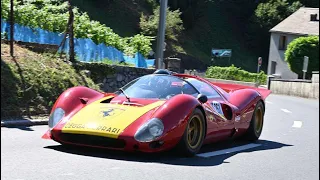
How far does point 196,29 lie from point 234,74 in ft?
70.7

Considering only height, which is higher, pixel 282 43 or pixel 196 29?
pixel 196 29

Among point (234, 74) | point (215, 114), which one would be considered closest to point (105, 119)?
point (215, 114)

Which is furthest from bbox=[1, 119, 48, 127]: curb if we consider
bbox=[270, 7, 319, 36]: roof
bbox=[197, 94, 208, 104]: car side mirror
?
bbox=[270, 7, 319, 36]: roof

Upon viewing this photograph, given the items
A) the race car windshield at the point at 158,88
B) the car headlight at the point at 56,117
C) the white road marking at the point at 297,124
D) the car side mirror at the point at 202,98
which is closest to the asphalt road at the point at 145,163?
the car headlight at the point at 56,117

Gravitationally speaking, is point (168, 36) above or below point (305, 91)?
above

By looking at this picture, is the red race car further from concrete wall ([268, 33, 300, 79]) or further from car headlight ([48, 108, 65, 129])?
concrete wall ([268, 33, 300, 79])

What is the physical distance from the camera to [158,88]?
8922 mm

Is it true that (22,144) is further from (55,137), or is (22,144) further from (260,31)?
(260,31)

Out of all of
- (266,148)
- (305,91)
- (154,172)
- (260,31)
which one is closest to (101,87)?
(266,148)

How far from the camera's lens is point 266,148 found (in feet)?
32.4

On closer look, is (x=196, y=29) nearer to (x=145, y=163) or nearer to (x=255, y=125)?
(x=255, y=125)

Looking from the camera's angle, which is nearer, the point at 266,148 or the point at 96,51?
the point at 266,148

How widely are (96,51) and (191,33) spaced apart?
54.9ft

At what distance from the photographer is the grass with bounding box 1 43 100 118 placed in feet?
38.9
